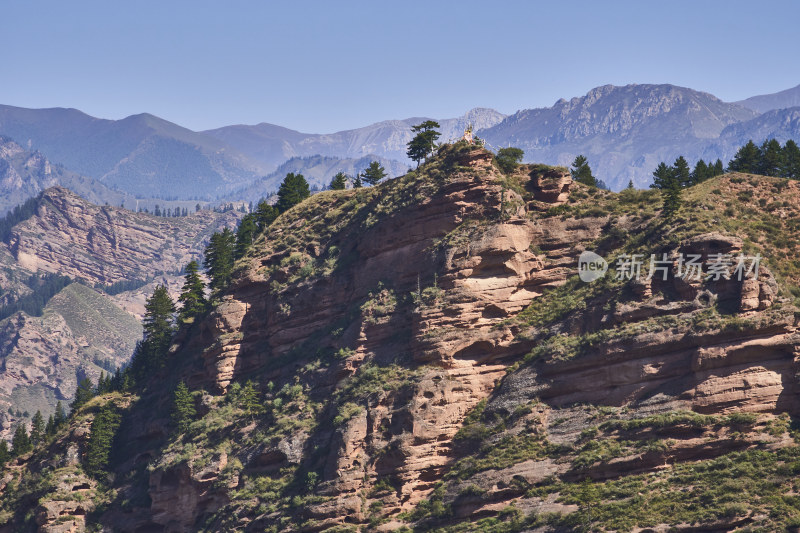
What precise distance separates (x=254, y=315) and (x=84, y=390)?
140 ft

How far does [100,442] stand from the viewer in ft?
382

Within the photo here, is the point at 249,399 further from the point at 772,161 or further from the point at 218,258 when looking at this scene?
the point at 772,161

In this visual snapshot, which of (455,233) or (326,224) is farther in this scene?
(326,224)

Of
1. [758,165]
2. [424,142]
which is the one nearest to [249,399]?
[424,142]

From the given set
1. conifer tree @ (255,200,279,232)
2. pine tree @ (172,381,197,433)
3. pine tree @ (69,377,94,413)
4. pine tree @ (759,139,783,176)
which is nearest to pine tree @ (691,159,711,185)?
pine tree @ (759,139,783,176)

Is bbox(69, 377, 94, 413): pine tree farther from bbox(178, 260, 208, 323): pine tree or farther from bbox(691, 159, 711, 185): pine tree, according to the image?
bbox(691, 159, 711, 185): pine tree

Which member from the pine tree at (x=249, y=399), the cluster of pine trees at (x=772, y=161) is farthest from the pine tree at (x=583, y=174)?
the pine tree at (x=249, y=399)

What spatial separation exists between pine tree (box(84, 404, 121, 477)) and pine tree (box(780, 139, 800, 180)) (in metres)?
80.1

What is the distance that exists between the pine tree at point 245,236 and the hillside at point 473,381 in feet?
37.7

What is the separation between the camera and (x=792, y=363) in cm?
Result: 8225

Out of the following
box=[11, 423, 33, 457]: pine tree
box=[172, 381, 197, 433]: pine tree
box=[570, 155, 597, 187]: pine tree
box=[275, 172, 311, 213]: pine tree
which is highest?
box=[570, 155, 597, 187]: pine tree

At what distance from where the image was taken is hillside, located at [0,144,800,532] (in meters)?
82.0

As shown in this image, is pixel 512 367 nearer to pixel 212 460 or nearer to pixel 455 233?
pixel 455 233

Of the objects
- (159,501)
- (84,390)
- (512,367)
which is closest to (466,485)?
(512,367)
